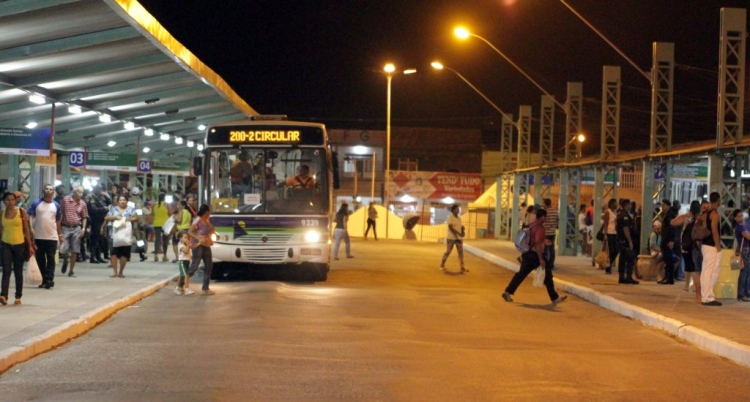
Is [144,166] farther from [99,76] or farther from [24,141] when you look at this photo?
[99,76]

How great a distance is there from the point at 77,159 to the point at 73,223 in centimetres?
828

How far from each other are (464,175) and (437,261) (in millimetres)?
26806

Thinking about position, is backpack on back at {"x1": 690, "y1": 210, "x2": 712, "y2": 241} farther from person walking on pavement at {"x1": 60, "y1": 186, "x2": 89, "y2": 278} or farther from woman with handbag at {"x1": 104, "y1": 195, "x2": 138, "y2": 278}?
person walking on pavement at {"x1": 60, "y1": 186, "x2": 89, "y2": 278}

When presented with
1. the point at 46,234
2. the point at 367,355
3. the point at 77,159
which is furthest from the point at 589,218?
the point at 367,355

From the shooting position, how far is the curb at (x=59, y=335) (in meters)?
9.86

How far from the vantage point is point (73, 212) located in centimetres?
2000

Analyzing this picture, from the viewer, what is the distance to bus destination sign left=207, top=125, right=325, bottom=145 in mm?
20625

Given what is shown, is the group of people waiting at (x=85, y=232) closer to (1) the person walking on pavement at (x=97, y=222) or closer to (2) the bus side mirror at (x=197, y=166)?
(1) the person walking on pavement at (x=97, y=222)

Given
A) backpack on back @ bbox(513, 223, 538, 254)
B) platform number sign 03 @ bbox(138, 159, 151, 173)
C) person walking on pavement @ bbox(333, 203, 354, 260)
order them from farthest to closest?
1. platform number sign 03 @ bbox(138, 159, 151, 173)
2. person walking on pavement @ bbox(333, 203, 354, 260)
3. backpack on back @ bbox(513, 223, 538, 254)

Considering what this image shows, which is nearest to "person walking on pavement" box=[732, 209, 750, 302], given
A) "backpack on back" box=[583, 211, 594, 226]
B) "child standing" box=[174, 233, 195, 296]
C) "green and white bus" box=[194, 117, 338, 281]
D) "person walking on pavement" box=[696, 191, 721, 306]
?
"person walking on pavement" box=[696, 191, 721, 306]

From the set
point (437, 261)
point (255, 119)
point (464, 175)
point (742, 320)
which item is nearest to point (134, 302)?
point (255, 119)

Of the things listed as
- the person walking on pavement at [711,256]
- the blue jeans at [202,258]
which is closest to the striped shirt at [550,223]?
the person walking on pavement at [711,256]

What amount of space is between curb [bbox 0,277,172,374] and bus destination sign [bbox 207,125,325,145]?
5321 millimetres

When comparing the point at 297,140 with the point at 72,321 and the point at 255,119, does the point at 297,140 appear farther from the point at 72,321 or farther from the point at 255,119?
the point at 72,321
